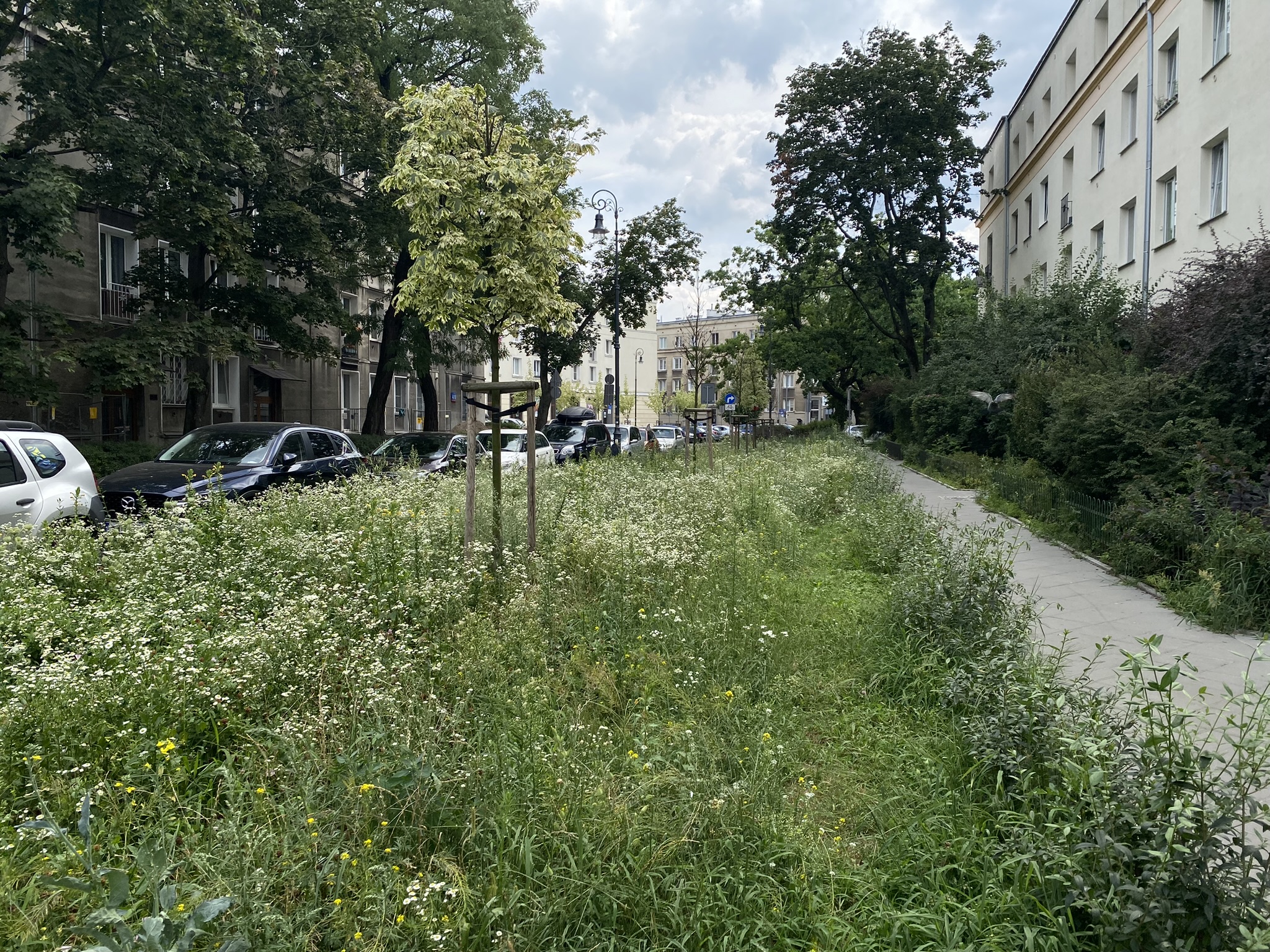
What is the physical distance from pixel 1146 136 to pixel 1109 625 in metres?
15.8

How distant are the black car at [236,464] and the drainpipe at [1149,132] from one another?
54.1 ft

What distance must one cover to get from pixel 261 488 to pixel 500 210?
6.17 m

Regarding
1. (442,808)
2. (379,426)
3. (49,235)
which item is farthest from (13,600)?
(379,426)

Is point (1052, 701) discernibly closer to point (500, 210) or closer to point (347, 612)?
point (347, 612)

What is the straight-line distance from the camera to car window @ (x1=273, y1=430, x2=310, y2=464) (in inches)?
473

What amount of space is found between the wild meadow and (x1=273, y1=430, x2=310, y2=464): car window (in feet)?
20.3

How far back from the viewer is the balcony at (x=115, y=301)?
23.2m

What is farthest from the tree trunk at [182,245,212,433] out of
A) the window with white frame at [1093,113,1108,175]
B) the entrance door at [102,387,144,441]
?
the window with white frame at [1093,113,1108,175]

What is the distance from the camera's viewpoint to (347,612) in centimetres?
477

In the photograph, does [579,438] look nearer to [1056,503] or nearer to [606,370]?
[1056,503]

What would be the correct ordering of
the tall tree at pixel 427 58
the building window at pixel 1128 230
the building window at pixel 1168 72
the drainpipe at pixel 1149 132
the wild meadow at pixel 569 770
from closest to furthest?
the wild meadow at pixel 569 770, the building window at pixel 1168 72, the drainpipe at pixel 1149 132, the building window at pixel 1128 230, the tall tree at pixel 427 58

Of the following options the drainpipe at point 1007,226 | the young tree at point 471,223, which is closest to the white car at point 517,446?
the young tree at point 471,223

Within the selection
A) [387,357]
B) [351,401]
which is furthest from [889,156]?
[351,401]

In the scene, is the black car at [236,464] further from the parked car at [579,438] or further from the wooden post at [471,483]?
the parked car at [579,438]
